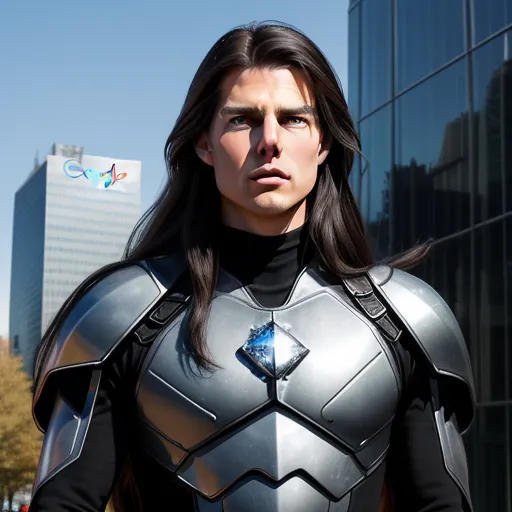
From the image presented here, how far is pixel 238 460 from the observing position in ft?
7.21

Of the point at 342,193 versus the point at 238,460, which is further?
the point at 342,193

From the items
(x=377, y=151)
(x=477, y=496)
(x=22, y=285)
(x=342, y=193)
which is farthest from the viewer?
(x=22, y=285)

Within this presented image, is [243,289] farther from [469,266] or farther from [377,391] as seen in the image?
[469,266]

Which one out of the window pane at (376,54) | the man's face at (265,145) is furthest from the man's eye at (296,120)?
the window pane at (376,54)

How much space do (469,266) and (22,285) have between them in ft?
244

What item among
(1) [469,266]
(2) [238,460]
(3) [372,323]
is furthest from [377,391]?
(1) [469,266]

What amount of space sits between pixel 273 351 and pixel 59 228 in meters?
77.5

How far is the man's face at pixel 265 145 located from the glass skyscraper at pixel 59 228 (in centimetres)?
7034

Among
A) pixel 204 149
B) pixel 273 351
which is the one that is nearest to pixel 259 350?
pixel 273 351

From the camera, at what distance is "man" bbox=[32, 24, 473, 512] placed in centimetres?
223

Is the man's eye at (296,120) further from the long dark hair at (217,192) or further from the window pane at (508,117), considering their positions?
the window pane at (508,117)

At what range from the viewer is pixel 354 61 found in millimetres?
17016

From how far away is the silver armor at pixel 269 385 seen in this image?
7.24ft

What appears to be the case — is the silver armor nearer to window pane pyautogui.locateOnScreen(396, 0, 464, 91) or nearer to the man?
the man
